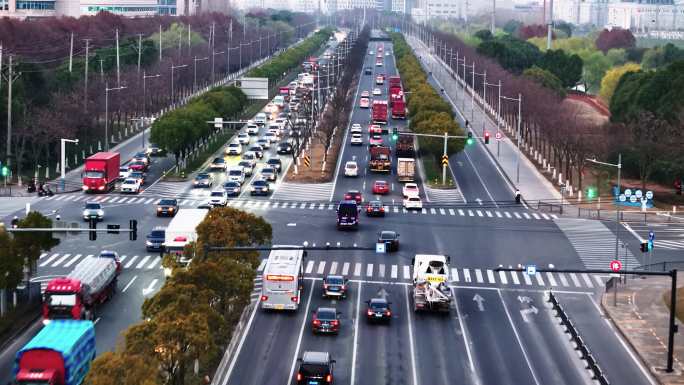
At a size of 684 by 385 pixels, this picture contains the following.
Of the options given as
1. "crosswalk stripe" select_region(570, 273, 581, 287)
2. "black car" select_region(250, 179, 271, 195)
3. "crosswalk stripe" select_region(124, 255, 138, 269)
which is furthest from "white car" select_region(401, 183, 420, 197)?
"crosswalk stripe" select_region(124, 255, 138, 269)

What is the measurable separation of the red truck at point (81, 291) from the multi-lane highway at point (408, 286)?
3.43ft

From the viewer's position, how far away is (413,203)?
286ft

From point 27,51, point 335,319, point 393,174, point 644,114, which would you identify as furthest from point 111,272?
point 27,51

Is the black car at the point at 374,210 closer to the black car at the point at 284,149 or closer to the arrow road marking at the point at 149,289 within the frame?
the arrow road marking at the point at 149,289

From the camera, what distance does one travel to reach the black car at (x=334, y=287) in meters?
58.8

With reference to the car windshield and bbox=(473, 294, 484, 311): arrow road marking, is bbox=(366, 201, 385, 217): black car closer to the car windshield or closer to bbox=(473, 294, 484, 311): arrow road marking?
bbox=(473, 294, 484, 311): arrow road marking

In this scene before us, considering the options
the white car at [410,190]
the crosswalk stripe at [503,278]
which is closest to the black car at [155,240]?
the crosswalk stripe at [503,278]

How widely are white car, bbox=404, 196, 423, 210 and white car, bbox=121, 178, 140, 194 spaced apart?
69.4ft

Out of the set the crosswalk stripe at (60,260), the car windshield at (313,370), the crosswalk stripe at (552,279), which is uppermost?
the car windshield at (313,370)

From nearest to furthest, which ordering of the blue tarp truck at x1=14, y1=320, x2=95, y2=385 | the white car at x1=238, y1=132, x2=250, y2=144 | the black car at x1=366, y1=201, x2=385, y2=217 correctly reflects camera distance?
the blue tarp truck at x1=14, y1=320, x2=95, y2=385 < the black car at x1=366, y1=201, x2=385, y2=217 < the white car at x1=238, y1=132, x2=250, y2=144

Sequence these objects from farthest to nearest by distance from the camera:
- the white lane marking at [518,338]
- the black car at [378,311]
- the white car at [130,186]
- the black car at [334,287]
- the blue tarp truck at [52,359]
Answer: the white car at [130,186] → the black car at [334,287] → the black car at [378,311] → the white lane marking at [518,338] → the blue tarp truck at [52,359]

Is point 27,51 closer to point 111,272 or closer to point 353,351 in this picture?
point 111,272

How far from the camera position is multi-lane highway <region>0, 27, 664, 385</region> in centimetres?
4812

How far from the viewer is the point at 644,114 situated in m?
107
